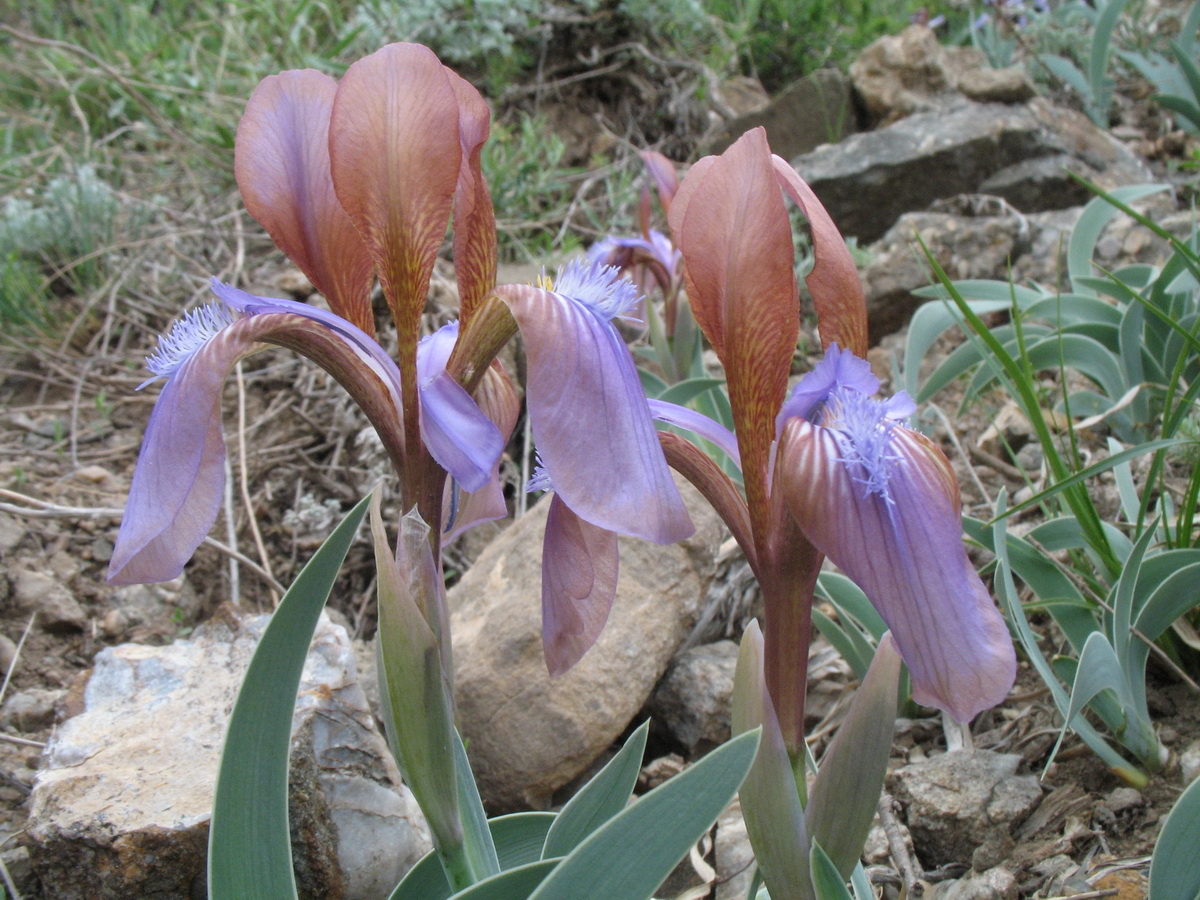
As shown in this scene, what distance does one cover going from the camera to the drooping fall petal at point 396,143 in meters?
0.91

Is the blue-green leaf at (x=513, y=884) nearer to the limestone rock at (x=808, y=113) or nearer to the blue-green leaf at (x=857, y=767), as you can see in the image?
the blue-green leaf at (x=857, y=767)

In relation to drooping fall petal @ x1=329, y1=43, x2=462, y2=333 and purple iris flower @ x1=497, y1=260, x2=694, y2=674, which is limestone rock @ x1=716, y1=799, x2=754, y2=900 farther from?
drooping fall petal @ x1=329, y1=43, x2=462, y2=333

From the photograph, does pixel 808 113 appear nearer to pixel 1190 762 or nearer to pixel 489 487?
pixel 1190 762

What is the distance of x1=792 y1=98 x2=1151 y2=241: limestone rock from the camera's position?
3434 millimetres

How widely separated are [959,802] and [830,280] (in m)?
0.93

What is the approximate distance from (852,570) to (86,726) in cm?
134

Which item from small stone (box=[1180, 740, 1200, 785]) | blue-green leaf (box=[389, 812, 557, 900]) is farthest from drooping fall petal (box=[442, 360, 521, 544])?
small stone (box=[1180, 740, 1200, 785])

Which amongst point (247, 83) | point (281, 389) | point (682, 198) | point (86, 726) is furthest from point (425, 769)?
point (247, 83)

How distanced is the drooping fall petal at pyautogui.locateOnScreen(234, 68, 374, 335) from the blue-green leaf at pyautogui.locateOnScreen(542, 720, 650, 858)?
64 centimetres

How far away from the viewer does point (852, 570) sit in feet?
2.65

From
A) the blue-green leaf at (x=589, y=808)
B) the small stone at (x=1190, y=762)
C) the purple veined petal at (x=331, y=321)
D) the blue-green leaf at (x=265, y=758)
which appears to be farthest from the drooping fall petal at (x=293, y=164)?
the small stone at (x=1190, y=762)

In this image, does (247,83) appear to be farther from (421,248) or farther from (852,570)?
(852,570)

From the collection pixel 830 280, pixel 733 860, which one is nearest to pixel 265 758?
pixel 830 280

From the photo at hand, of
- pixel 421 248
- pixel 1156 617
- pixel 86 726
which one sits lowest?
pixel 86 726
